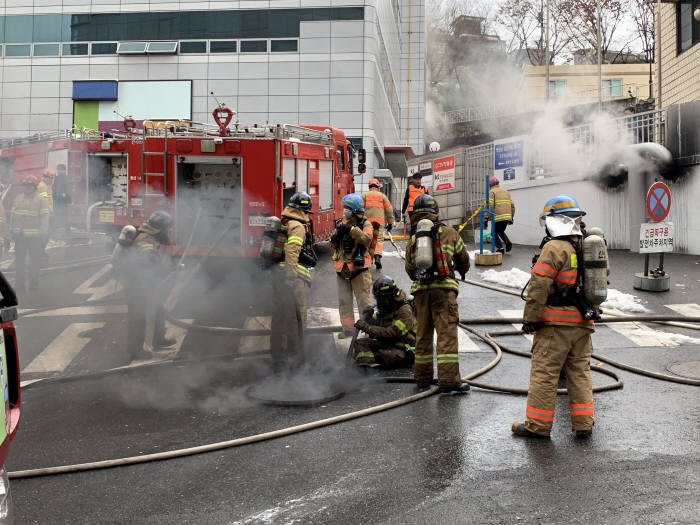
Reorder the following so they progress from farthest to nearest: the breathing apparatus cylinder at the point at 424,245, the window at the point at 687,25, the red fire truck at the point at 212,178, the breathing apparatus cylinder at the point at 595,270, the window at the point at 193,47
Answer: the window at the point at 193,47 → the window at the point at 687,25 → the red fire truck at the point at 212,178 → the breathing apparatus cylinder at the point at 424,245 → the breathing apparatus cylinder at the point at 595,270

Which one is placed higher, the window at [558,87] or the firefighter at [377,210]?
the window at [558,87]

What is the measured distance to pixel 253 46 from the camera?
2878 centimetres

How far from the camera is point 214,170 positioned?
10719 millimetres

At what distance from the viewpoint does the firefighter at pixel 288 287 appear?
7902 millimetres

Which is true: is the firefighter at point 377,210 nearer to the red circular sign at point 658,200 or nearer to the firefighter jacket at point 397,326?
the red circular sign at point 658,200

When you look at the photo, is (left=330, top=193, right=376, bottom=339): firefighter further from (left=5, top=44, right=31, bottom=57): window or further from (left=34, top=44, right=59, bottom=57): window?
(left=5, top=44, right=31, bottom=57): window

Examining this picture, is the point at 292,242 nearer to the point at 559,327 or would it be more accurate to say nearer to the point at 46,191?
the point at 559,327

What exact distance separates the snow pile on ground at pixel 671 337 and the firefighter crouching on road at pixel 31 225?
29.7 ft

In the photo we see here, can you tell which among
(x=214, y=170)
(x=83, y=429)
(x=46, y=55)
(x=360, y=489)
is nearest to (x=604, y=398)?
(x=360, y=489)

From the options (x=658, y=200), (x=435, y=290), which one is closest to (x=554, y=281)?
(x=435, y=290)

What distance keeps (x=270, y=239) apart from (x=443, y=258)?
2256mm

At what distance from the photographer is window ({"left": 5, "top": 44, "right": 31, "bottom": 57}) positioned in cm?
3008

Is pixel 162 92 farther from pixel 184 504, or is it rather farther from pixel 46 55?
pixel 184 504

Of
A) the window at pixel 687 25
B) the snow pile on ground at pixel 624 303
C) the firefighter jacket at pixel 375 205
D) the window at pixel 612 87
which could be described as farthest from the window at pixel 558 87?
the snow pile on ground at pixel 624 303
